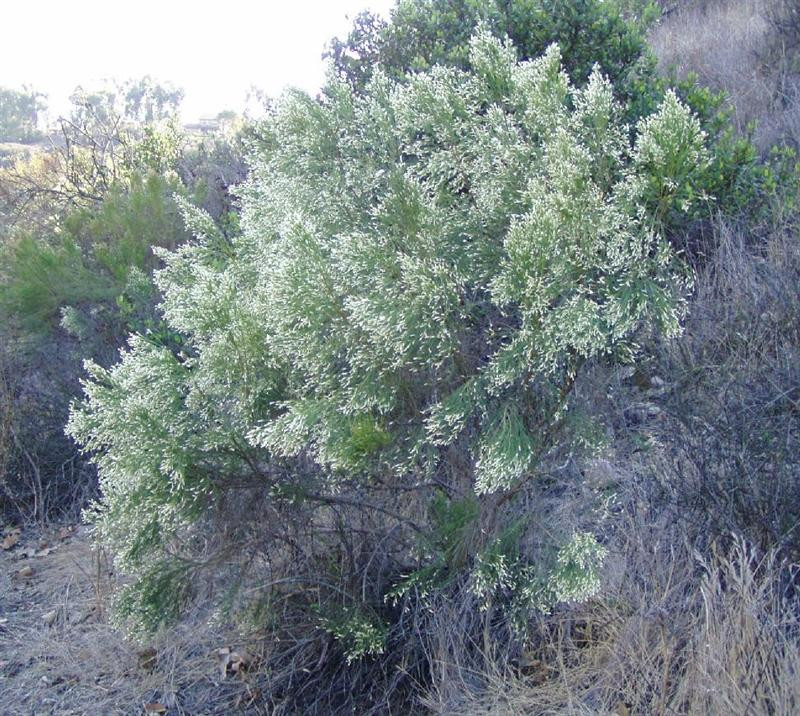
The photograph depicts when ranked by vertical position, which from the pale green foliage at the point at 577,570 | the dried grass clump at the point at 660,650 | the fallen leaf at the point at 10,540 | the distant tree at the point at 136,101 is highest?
the distant tree at the point at 136,101

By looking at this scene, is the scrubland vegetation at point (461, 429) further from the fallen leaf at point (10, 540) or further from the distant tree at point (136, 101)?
the distant tree at point (136, 101)

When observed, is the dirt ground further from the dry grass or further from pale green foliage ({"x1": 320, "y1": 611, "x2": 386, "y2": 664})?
the dry grass

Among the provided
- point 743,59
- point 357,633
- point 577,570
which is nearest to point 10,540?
point 357,633

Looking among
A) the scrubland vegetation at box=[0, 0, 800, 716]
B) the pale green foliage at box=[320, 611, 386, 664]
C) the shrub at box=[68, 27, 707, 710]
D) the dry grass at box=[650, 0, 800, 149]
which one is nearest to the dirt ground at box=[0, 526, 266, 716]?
the scrubland vegetation at box=[0, 0, 800, 716]

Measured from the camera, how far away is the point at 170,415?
4.48m

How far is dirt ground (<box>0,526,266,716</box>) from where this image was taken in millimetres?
4941

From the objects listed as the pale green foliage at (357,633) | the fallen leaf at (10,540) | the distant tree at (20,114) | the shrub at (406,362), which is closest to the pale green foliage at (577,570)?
the shrub at (406,362)

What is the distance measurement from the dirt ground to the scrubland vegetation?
1.1 inches

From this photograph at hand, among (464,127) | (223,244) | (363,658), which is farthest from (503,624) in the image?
(223,244)

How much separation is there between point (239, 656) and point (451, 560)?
4.77 ft

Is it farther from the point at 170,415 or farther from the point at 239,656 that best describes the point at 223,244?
the point at 239,656

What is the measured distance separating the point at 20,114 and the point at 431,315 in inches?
1425

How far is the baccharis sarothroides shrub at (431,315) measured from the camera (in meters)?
3.94

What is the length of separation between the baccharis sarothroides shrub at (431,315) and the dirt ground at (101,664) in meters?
0.75
